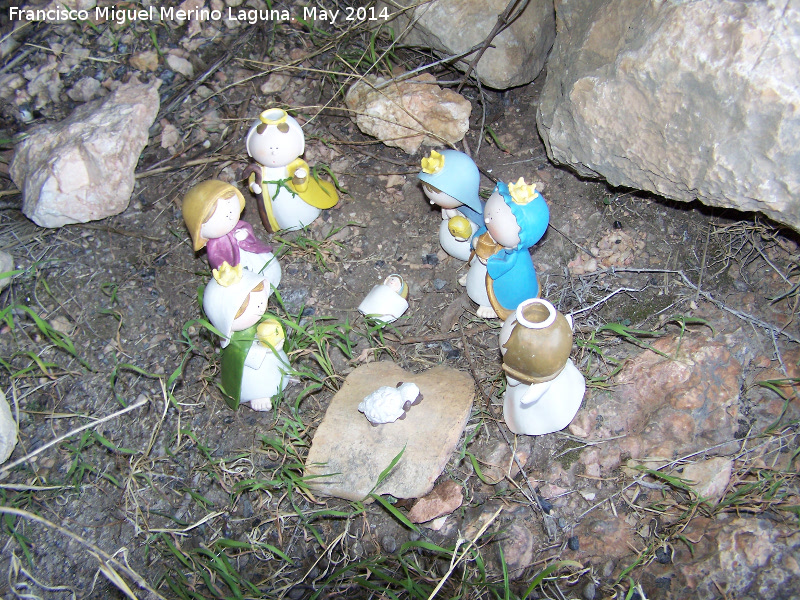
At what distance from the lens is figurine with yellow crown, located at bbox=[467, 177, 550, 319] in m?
2.30

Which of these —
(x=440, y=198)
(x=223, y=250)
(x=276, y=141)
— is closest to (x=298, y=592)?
(x=223, y=250)

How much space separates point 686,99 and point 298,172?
61.8 inches

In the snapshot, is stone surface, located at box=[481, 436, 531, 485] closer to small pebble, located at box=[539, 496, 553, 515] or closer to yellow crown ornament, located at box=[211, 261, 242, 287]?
small pebble, located at box=[539, 496, 553, 515]

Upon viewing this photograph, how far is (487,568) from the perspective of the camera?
216 centimetres

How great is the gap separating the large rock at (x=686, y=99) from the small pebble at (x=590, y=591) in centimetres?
144

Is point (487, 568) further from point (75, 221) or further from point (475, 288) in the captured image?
point (75, 221)

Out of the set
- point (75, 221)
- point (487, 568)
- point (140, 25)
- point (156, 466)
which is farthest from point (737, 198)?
point (140, 25)

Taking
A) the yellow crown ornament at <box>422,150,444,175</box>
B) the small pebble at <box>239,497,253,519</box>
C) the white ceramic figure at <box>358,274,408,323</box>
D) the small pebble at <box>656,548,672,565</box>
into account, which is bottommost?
the small pebble at <box>239,497,253,519</box>

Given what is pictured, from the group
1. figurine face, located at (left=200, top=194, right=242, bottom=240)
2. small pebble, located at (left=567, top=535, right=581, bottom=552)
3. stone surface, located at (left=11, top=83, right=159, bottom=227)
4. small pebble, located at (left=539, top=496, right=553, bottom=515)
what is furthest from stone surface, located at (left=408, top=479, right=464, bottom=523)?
stone surface, located at (left=11, top=83, right=159, bottom=227)

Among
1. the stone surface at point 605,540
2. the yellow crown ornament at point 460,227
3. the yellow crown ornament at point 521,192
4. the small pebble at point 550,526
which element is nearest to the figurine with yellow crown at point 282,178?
the yellow crown ornament at point 460,227

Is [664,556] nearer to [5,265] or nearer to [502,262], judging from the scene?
[502,262]

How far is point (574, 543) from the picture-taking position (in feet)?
7.08

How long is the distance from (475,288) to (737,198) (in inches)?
40.8

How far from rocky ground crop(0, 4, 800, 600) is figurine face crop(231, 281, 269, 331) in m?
0.25
